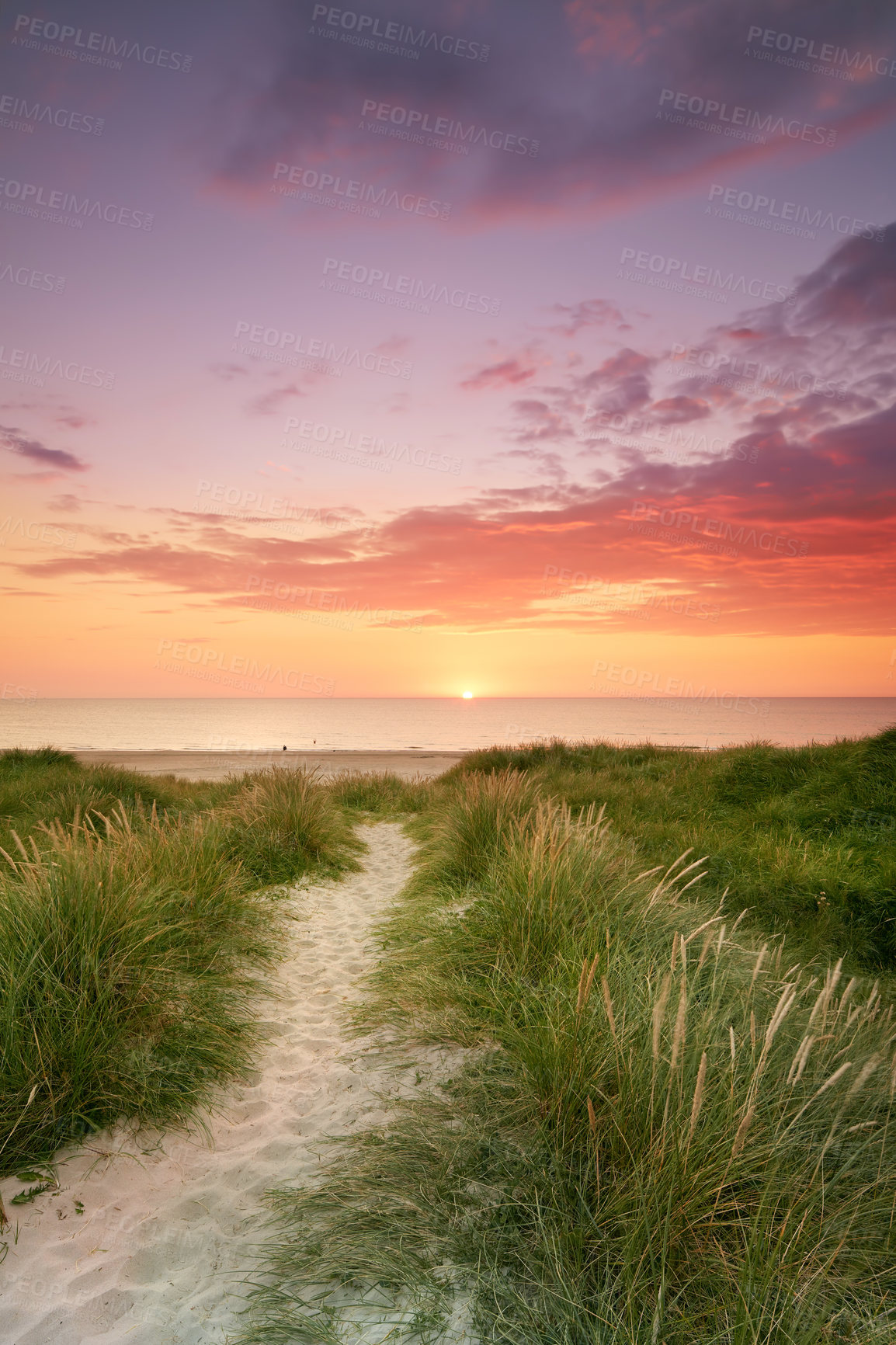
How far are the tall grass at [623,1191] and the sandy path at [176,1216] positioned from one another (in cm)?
27

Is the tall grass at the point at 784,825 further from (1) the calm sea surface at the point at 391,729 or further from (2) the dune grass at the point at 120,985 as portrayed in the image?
(1) the calm sea surface at the point at 391,729

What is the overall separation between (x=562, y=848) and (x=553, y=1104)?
2998 mm

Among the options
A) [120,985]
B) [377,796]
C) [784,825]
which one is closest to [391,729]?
[377,796]

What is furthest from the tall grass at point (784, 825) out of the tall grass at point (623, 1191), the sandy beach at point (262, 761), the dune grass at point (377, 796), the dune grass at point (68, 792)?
the sandy beach at point (262, 761)

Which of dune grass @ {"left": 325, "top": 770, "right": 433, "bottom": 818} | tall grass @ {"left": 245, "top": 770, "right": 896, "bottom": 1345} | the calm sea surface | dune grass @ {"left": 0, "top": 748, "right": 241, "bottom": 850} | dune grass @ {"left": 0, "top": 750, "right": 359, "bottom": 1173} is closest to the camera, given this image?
tall grass @ {"left": 245, "top": 770, "right": 896, "bottom": 1345}

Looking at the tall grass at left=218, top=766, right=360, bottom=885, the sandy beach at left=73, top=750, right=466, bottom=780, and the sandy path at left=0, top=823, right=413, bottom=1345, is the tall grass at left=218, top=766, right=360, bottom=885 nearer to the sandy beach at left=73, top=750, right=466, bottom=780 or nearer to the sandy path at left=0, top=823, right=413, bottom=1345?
the sandy path at left=0, top=823, right=413, bottom=1345

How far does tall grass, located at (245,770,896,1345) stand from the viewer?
2.23 m

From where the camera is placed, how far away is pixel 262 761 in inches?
1576

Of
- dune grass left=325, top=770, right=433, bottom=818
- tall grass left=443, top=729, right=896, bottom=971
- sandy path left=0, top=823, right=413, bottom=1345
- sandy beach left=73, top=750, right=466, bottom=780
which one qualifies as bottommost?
sandy beach left=73, top=750, right=466, bottom=780

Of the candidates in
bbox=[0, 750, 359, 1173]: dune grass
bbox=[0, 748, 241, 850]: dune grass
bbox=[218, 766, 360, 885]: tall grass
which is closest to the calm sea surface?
bbox=[0, 748, 241, 850]: dune grass

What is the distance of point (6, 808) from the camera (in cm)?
1167

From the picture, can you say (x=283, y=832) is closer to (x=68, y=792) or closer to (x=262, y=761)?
(x=68, y=792)

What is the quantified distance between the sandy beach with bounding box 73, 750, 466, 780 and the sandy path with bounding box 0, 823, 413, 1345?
86.4 feet

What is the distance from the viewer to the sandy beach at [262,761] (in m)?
33.4
